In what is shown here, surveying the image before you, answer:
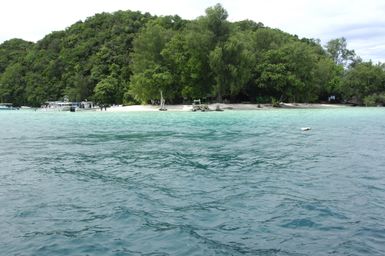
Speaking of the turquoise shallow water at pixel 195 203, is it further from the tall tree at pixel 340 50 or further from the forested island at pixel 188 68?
the tall tree at pixel 340 50

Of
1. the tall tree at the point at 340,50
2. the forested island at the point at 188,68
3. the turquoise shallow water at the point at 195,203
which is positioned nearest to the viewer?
the turquoise shallow water at the point at 195,203

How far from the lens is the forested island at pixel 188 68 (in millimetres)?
79188

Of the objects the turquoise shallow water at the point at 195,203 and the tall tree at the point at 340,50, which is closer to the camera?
the turquoise shallow water at the point at 195,203

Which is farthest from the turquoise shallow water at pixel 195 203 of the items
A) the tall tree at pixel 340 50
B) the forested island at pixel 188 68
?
the tall tree at pixel 340 50

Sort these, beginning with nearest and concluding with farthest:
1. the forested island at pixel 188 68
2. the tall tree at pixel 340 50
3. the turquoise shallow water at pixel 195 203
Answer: the turquoise shallow water at pixel 195 203
the forested island at pixel 188 68
the tall tree at pixel 340 50

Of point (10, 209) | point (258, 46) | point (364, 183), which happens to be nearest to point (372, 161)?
Answer: point (364, 183)

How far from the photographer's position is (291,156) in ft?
58.9

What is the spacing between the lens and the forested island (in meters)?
79.2

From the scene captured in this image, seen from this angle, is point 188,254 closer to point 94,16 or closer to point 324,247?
point 324,247

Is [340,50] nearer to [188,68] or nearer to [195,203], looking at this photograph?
[188,68]

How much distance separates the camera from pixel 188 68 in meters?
81.9

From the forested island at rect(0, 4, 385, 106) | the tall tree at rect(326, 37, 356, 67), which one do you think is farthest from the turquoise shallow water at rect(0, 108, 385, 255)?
the tall tree at rect(326, 37, 356, 67)

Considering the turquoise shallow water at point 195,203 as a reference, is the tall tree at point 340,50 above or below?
above

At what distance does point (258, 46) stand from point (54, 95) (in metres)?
62.9
